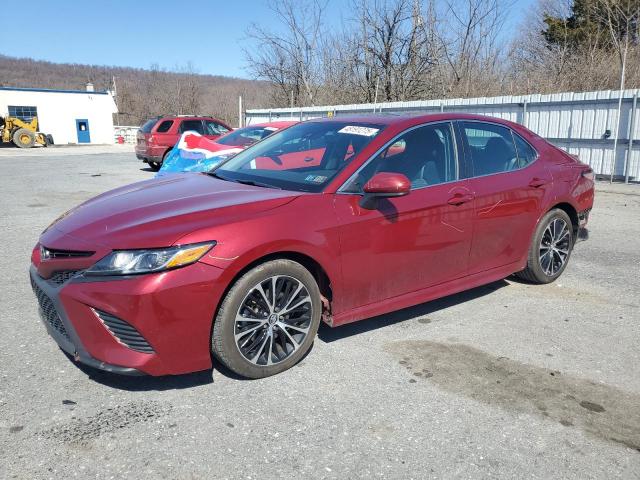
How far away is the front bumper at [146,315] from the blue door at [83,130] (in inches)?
1753

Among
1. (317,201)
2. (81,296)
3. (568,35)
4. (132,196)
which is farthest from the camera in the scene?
(568,35)

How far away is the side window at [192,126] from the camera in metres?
17.2

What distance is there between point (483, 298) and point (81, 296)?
11.3 feet

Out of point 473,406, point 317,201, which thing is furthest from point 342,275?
point 473,406

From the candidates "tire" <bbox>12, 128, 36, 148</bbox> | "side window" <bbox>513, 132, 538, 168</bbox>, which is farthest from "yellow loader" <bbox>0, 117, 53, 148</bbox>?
"side window" <bbox>513, 132, 538, 168</bbox>

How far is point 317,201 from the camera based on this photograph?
3484 millimetres

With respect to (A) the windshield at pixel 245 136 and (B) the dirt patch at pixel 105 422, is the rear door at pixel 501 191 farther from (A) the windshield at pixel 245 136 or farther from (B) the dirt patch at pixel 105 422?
(A) the windshield at pixel 245 136

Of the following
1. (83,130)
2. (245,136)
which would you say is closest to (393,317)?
(245,136)

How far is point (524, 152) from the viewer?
4.93 metres

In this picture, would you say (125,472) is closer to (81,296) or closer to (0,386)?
(81,296)

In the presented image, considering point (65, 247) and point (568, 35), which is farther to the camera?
point (568, 35)

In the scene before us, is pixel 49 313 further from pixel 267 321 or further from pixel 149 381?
pixel 267 321

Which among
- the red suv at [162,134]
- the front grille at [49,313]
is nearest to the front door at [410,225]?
the front grille at [49,313]

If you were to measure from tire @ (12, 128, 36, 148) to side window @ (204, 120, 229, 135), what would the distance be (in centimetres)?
2107
